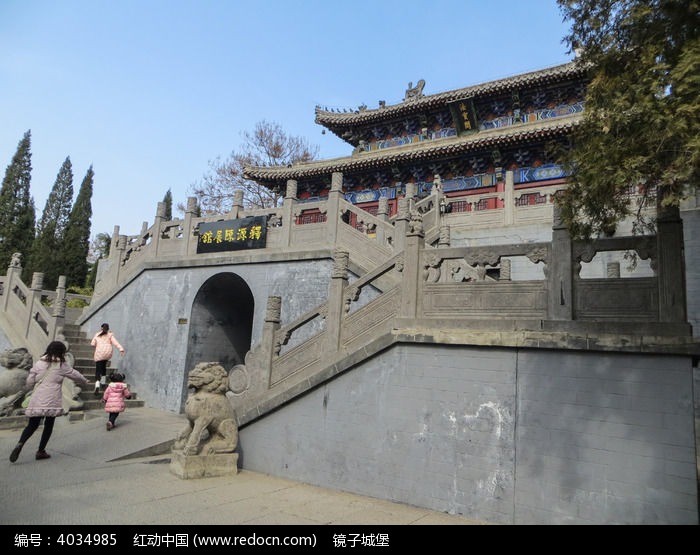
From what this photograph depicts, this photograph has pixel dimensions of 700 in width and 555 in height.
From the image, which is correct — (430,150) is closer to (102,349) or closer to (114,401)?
(102,349)

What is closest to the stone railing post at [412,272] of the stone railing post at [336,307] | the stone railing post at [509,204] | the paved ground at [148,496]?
the stone railing post at [336,307]

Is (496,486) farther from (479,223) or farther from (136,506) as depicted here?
(479,223)

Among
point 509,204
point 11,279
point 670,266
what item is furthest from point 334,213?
point 11,279

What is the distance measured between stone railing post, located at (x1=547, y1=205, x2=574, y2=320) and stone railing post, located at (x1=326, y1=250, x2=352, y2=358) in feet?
8.18

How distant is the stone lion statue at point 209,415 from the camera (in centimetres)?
594

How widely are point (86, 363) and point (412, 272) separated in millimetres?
8166

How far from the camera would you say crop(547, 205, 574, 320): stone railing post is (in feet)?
16.0

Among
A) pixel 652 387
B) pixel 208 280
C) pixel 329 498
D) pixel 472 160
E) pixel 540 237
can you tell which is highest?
pixel 472 160

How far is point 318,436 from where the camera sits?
606 centimetres

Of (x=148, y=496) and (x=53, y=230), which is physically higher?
(x=53, y=230)

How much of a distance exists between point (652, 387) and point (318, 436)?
3.57 m

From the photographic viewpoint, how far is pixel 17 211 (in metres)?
29.7

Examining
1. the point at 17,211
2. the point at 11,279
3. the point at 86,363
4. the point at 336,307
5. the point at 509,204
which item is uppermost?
the point at 17,211
